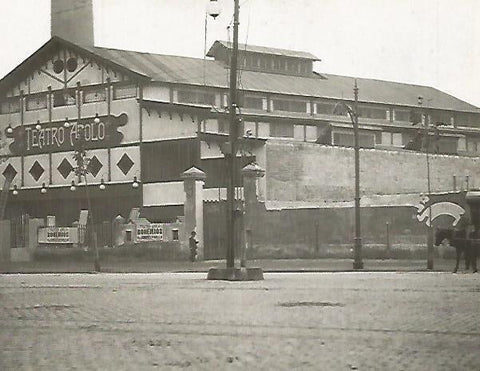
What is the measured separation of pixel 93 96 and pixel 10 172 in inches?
63.4

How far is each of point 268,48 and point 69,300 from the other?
3.00 m

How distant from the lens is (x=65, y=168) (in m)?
15.4

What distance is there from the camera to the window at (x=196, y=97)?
1428 centimetres

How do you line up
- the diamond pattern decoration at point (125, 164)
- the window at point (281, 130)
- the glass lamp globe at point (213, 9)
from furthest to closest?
the window at point (281, 130) < the diamond pattern decoration at point (125, 164) < the glass lamp globe at point (213, 9)

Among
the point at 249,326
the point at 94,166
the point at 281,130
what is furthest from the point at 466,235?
the point at 281,130

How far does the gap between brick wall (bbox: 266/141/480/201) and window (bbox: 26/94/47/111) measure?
320 centimetres

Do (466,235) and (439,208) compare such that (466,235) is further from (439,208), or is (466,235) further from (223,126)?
(223,126)

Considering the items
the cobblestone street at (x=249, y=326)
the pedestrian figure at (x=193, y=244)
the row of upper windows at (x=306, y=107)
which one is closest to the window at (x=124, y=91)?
the row of upper windows at (x=306, y=107)

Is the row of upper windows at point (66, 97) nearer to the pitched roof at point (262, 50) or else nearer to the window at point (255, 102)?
the window at point (255, 102)

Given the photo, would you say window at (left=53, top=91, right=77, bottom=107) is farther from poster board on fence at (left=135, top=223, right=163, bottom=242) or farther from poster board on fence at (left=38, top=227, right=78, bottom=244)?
poster board on fence at (left=38, top=227, right=78, bottom=244)

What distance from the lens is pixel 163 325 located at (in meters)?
7.45

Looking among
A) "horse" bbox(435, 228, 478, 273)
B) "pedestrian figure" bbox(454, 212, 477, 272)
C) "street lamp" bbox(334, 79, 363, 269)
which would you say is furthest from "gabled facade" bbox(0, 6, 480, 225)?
"horse" bbox(435, 228, 478, 273)

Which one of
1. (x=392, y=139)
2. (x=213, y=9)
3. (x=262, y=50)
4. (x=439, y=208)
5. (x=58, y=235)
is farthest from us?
(x=58, y=235)

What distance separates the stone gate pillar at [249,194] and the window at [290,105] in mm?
932
